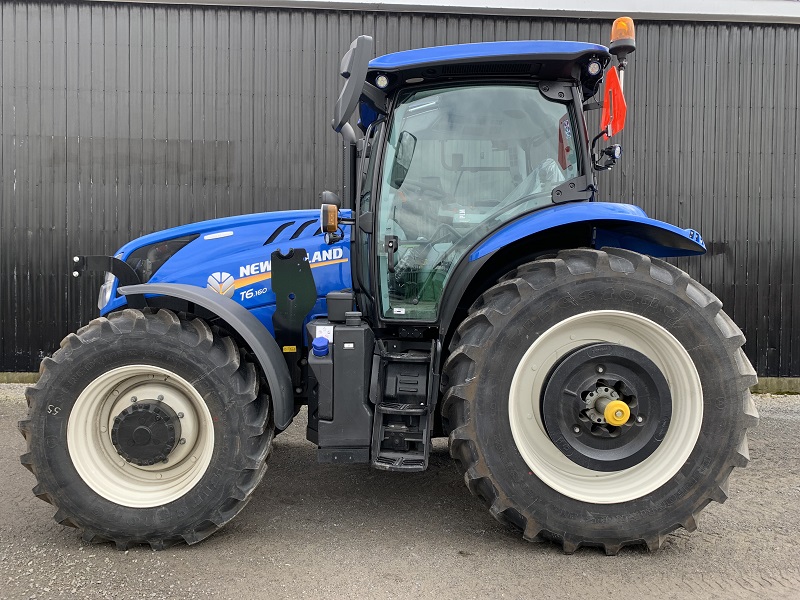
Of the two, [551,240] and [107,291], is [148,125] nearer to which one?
[107,291]

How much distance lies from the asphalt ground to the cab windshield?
3.77 ft

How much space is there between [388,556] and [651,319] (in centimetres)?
165

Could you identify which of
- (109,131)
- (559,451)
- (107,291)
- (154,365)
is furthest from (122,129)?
(559,451)

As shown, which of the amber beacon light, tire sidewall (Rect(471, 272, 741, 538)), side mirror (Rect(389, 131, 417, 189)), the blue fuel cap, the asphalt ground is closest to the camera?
the asphalt ground

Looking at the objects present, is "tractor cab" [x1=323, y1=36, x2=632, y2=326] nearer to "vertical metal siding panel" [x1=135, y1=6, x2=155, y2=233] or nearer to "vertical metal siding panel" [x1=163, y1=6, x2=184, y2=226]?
"vertical metal siding panel" [x1=163, y1=6, x2=184, y2=226]

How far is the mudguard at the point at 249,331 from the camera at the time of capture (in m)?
3.00

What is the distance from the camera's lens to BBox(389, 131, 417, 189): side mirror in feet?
10.4

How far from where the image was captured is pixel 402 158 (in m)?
3.19

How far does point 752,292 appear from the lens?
22.7ft

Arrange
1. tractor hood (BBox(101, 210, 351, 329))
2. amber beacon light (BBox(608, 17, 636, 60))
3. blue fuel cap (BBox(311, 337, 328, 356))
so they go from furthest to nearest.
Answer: tractor hood (BBox(101, 210, 351, 329)) → blue fuel cap (BBox(311, 337, 328, 356)) → amber beacon light (BBox(608, 17, 636, 60))

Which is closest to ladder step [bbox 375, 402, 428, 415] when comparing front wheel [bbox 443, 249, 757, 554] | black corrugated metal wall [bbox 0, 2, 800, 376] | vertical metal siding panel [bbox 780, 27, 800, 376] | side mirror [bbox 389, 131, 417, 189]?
front wheel [bbox 443, 249, 757, 554]

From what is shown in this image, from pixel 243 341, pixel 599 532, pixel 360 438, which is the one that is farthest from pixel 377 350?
pixel 599 532

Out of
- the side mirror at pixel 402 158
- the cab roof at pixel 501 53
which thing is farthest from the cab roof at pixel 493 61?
the side mirror at pixel 402 158

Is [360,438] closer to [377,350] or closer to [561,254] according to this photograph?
[377,350]
